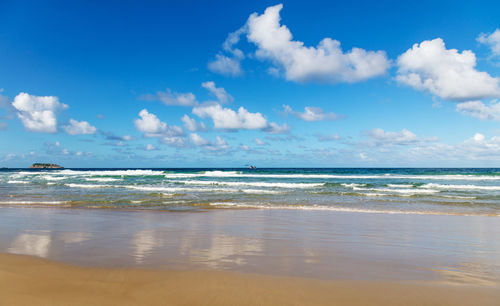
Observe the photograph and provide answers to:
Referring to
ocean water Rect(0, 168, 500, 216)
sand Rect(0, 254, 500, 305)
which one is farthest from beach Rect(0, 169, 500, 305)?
ocean water Rect(0, 168, 500, 216)

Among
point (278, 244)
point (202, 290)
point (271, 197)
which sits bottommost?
point (271, 197)

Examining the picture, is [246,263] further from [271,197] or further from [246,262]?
[271,197]

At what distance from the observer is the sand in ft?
11.1

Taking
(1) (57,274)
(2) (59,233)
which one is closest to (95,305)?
(1) (57,274)

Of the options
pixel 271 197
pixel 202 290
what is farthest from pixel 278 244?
pixel 271 197

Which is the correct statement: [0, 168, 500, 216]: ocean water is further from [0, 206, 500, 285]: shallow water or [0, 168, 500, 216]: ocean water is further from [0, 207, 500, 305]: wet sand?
[0, 207, 500, 305]: wet sand

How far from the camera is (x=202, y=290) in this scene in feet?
12.0

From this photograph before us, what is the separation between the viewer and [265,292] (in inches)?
142

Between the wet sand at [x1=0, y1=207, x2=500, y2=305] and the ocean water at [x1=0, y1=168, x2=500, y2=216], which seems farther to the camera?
the ocean water at [x1=0, y1=168, x2=500, y2=216]

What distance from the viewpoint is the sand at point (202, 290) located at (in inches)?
133

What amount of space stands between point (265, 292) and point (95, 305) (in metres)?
1.84

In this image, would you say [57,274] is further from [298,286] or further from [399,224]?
[399,224]

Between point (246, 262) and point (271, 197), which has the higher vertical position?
point (246, 262)

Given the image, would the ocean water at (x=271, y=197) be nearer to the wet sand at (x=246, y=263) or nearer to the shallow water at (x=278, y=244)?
the shallow water at (x=278, y=244)
